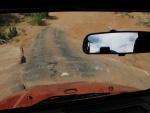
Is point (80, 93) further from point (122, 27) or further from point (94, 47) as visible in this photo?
point (122, 27)

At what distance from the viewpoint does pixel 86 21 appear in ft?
88.9

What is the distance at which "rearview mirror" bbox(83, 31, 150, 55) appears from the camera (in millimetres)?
3061

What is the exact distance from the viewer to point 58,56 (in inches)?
416

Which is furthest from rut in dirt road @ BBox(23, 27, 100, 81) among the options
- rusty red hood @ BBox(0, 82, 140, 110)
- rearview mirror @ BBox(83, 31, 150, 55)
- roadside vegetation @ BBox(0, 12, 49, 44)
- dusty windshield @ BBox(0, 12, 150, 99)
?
rearview mirror @ BBox(83, 31, 150, 55)

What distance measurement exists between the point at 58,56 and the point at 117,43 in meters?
7.47

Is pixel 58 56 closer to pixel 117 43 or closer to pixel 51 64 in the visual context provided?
pixel 51 64

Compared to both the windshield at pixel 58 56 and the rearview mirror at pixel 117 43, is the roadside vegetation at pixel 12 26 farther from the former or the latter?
the rearview mirror at pixel 117 43

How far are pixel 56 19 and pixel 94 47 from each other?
21840mm

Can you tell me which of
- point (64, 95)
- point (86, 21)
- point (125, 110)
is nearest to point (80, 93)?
point (64, 95)

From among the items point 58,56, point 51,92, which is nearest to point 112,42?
point 51,92

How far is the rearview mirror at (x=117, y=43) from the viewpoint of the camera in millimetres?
3061

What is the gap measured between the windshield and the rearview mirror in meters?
1.81

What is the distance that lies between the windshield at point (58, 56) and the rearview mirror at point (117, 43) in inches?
71.4
